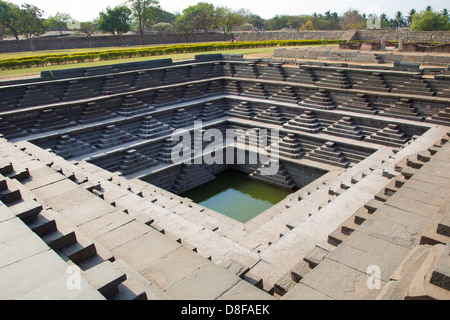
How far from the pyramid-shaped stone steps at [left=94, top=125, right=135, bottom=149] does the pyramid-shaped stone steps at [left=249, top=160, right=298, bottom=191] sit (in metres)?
4.81

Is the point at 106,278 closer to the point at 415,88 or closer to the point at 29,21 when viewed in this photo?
the point at 415,88

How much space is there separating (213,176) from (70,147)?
5.01m

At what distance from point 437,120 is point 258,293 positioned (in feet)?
34.0

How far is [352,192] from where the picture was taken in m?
6.79

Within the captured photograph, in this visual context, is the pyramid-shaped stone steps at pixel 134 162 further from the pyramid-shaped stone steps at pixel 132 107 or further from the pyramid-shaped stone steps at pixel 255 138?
the pyramid-shaped stone steps at pixel 255 138

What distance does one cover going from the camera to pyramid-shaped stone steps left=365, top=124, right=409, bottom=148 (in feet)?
34.7

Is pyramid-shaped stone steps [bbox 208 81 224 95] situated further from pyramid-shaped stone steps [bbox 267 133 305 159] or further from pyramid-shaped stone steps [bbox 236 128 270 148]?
pyramid-shaped stone steps [bbox 267 133 305 159]

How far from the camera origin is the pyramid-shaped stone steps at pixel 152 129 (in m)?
12.3

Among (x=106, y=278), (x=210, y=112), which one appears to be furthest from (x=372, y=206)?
(x=210, y=112)

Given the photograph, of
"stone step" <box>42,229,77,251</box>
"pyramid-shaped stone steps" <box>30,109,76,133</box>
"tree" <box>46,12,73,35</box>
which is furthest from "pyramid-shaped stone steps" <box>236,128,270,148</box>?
"tree" <box>46,12,73,35</box>

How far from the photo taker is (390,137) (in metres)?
10.7

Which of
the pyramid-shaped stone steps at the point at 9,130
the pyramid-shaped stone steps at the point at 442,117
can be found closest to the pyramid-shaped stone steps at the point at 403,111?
the pyramid-shaped stone steps at the point at 442,117
